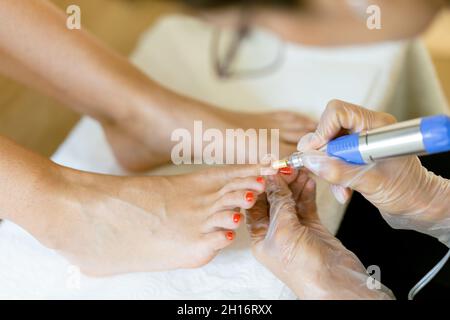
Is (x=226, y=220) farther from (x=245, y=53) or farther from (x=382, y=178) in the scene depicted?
(x=245, y=53)

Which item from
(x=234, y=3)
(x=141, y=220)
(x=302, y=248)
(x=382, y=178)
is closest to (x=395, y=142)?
(x=382, y=178)

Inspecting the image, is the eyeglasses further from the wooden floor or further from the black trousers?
the black trousers

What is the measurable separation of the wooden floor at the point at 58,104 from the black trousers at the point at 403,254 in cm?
49

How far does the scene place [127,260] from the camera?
77 cm

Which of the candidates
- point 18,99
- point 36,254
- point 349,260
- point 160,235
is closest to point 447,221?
point 349,260

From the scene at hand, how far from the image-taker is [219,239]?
752mm

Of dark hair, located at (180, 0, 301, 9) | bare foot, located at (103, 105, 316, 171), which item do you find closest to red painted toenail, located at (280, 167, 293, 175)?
bare foot, located at (103, 105, 316, 171)

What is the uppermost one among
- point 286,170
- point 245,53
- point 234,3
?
point 234,3

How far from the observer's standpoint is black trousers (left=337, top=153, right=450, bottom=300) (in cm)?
71

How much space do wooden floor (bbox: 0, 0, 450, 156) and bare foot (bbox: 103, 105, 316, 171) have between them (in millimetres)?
211

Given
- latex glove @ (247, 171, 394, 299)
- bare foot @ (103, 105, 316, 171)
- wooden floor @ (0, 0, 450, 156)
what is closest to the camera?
latex glove @ (247, 171, 394, 299)

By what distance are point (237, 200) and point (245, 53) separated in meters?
0.58

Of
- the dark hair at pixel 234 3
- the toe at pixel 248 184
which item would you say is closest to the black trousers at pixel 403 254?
the toe at pixel 248 184
